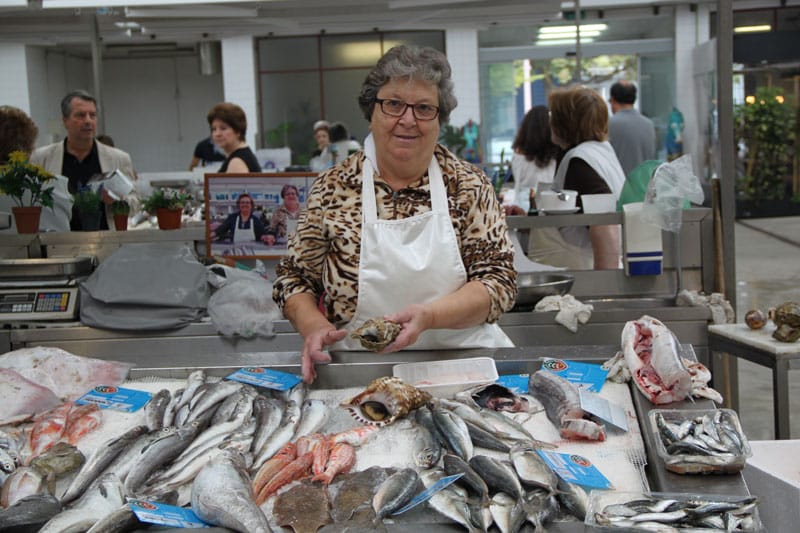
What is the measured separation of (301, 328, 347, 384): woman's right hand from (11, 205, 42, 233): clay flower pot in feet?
9.10


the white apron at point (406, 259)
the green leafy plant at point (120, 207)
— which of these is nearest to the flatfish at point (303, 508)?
the white apron at point (406, 259)

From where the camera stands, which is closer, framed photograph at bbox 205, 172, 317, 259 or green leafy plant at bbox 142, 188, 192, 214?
framed photograph at bbox 205, 172, 317, 259

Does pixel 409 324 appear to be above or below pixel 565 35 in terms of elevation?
below

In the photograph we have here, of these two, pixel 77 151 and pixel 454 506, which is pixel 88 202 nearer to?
pixel 77 151

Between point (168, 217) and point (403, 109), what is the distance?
285 cm

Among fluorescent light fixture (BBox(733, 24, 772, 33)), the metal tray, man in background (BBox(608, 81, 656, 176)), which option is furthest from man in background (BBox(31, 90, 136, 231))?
fluorescent light fixture (BBox(733, 24, 772, 33))

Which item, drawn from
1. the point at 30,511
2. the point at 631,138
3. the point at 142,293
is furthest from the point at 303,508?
the point at 631,138

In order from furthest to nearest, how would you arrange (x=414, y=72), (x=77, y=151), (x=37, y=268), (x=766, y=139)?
(x=766, y=139)
(x=77, y=151)
(x=37, y=268)
(x=414, y=72)

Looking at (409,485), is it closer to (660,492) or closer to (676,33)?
(660,492)

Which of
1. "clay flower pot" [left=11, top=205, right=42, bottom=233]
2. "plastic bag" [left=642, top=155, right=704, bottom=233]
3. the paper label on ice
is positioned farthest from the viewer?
"clay flower pot" [left=11, top=205, right=42, bottom=233]

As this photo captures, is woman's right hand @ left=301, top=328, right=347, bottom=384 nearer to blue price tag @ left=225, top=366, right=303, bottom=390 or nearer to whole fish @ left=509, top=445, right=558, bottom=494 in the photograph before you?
blue price tag @ left=225, top=366, right=303, bottom=390

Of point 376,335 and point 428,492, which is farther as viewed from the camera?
point 376,335

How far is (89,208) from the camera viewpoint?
200 inches

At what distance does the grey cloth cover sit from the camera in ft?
13.3
